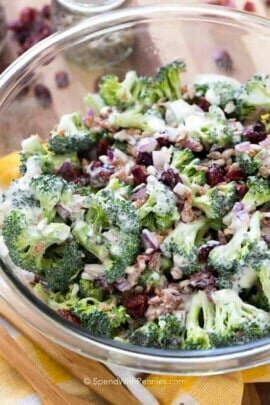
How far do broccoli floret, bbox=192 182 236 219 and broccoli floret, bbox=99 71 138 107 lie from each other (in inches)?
12.1

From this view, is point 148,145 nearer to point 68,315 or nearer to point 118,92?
point 118,92

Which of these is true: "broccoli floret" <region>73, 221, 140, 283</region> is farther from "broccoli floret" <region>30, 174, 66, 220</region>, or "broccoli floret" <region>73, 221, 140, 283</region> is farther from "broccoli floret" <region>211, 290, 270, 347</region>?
"broccoli floret" <region>211, 290, 270, 347</region>

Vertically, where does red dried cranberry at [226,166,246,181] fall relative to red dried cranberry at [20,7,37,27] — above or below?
below

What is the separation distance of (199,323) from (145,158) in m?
0.32

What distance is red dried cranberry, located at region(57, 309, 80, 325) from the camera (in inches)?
47.8

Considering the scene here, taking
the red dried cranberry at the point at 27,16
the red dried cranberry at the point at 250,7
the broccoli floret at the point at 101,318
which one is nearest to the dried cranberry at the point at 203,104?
the broccoli floret at the point at 101,318

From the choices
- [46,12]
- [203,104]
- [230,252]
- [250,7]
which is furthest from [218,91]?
[46,12]

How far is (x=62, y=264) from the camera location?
1257 millimetres

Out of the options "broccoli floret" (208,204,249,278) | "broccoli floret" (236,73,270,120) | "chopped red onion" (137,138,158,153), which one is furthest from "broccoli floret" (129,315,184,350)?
"broccoli floret" (236,73,270,120)

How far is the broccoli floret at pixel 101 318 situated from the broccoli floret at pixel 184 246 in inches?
4.6

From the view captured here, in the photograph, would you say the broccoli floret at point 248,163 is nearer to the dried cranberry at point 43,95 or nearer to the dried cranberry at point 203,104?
the dried cranberry at point 203,104

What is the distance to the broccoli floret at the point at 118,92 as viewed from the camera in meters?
1.51

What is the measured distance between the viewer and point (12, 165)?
1.54m

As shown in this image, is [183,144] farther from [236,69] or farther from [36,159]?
[236,69]
